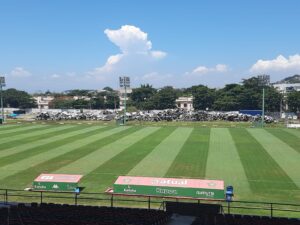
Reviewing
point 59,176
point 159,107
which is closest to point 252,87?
point 159,107

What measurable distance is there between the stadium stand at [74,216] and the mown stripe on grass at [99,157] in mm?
13386

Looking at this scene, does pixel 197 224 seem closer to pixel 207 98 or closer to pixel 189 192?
pixel 189 192

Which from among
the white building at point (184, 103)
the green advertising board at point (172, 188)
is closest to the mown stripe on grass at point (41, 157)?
the green advertising board at point (172, 188)

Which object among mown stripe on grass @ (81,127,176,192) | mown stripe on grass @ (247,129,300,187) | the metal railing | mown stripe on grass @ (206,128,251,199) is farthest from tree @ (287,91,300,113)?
the metal railing

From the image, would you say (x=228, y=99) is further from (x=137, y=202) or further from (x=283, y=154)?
(x=137, y=202)

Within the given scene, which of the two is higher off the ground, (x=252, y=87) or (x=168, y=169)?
(x=252, y=87)

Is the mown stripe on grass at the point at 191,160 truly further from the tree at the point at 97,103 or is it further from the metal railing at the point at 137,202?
the tree at the point at 97,103

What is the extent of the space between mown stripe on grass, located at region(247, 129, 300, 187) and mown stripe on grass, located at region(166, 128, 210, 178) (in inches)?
266

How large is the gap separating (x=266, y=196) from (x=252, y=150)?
58.3 ft

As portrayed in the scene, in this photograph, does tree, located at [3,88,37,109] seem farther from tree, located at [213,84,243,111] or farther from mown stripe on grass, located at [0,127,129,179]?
mown stripe on grass, located at [0,127,129,179]

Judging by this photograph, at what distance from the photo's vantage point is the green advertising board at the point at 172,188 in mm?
22188

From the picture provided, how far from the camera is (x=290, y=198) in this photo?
2684cm

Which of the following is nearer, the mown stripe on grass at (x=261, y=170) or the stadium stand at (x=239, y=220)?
the stadium stand at (x=239, y=220)

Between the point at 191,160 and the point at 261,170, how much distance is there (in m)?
6.90
